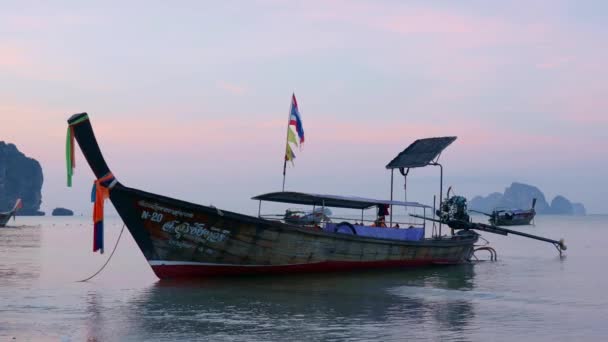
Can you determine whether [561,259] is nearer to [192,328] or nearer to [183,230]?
[183,230]

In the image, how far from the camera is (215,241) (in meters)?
20.5

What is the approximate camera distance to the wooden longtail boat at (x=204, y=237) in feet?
65.0

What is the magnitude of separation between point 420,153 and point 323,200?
7.25m

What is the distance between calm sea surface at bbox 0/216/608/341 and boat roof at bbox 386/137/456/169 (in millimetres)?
4661

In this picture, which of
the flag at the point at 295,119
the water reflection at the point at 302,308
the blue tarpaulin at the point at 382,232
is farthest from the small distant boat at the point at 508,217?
the water reflection at the point at 302,308

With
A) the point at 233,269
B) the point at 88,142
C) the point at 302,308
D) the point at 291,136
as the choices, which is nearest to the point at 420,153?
the point at 291,136

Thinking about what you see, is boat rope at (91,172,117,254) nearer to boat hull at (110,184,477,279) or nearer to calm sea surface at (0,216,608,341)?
boat hull at (110,184,477,279)

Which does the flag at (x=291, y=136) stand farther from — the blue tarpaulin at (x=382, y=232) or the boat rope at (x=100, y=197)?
the boat rope at (x=100, y=197)

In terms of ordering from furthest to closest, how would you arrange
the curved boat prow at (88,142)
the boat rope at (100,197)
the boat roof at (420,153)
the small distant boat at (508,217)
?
the small distant boat at (508,217)
the boat roof at (420,153)
the boat rope at (100,197)
the curved boat prow at (88,142)

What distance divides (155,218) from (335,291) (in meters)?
5.40

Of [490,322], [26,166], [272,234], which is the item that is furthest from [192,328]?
[26,166]

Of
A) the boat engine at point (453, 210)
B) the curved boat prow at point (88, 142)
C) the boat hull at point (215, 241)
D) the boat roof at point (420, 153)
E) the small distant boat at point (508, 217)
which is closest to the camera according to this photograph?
the curved boat prow at point (88, 142)

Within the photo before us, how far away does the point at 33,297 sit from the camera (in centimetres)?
1814

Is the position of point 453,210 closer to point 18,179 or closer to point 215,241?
point 215,241
